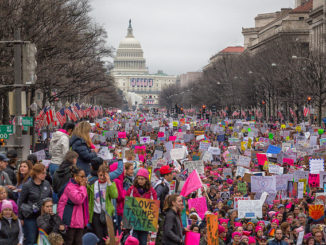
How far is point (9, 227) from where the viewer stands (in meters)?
8.58

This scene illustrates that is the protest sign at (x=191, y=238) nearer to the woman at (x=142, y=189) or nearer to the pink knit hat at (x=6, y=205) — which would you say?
the woman at (x=142, y=189)

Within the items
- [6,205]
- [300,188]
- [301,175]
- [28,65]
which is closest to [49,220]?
[6,205]

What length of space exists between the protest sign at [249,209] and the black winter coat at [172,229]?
179 inches

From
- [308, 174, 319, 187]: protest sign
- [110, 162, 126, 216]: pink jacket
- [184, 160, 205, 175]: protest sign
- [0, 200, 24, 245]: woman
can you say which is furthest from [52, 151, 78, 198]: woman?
[308, 174, 319, 187]: protest sign

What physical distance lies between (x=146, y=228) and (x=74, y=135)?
1.97m

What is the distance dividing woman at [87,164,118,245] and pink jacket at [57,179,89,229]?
28cm

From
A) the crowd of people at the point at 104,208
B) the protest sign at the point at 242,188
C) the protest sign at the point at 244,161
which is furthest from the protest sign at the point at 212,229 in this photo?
the protest sign at the point at 244,161

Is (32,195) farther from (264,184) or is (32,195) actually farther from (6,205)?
(264,184)

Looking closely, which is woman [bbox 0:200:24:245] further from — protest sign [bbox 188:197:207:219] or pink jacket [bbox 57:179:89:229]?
protest sign [bbox 188:197:207:219]

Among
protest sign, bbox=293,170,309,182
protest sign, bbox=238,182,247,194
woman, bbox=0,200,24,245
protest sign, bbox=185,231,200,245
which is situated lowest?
protest sign, bbox=238,182,247,194

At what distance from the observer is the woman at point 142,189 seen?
930 cm

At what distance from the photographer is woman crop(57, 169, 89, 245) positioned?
900cm

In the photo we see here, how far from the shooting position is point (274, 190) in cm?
1512

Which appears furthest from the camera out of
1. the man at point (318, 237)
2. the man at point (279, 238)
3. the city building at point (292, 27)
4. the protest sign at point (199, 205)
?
the city building at point (292, 27)
